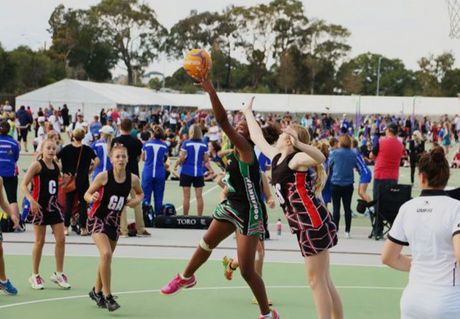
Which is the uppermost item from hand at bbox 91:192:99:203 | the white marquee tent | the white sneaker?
the white marquee tent

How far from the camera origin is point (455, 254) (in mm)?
4766

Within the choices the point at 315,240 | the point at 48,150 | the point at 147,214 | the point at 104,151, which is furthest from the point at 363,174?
the point at 315,240

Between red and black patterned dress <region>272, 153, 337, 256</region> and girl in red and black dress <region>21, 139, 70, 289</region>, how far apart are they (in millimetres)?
3477

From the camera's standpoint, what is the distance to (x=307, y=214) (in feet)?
24.2

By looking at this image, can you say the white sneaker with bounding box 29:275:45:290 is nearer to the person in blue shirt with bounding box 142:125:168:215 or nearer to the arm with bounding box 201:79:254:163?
the arm with bounding box 201:79:254:163

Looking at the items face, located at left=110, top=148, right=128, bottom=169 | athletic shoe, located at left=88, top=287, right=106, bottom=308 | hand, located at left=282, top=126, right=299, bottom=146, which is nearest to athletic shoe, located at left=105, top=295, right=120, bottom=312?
athletic shoe, located at left=88, top=287, right=106, bottom=308

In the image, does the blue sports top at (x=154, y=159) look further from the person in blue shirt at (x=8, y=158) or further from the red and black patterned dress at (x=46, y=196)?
the red and black patterned dress at (x=46, y=196)

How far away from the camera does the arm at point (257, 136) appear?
769cm

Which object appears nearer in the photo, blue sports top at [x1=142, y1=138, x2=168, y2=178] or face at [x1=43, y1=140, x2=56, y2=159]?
face at [x1=43, y1=140, x2=56, y2=159]

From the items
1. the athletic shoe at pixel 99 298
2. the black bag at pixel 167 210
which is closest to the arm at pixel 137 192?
the athletic shoe at pixel 99 298

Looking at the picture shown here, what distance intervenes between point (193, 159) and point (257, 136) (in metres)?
8.13

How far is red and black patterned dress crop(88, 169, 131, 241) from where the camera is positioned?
8.90 meters

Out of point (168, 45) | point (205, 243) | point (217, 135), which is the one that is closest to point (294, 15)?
point (168, 45)

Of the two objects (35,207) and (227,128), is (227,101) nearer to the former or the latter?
(35,207)
